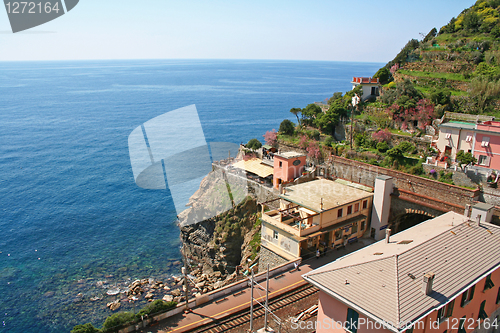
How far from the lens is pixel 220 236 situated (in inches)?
1326

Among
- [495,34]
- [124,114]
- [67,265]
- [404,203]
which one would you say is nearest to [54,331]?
[67,265]

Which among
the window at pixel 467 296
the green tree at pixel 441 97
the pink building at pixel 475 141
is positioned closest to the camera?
the window at pixel 467 296

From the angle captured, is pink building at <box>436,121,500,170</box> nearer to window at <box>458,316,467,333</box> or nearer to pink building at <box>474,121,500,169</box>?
pink building at <box>474,121,500,169</box>

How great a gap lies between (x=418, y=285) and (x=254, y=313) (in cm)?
851

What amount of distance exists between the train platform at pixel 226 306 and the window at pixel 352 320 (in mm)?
6393

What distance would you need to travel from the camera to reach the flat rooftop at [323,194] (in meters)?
24.7

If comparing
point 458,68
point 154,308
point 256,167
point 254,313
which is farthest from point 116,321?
point 458,68

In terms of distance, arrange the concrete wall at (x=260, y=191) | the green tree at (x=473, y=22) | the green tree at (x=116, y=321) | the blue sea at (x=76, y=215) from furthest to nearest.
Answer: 1. the green tree at (x=473, y=22)
2. the concrete wall at (x=260, y=191)
3. the blue sea at (x=76, y=215)
4. the green tree at (x=116, y=321)

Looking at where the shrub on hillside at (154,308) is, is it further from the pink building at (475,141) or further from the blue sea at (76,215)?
the pink building at (475,141)

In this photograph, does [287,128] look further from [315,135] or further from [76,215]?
[76,215]

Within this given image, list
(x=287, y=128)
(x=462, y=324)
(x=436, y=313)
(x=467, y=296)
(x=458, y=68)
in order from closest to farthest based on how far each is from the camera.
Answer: (x=436, y=313)
(x=467, y=296)
(x=462, y=324)
(x=287, y=128)
(x=458, y=68)

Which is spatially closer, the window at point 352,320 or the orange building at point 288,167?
the window at point 352,320

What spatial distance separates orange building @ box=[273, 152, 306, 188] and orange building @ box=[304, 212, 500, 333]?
14.6 m

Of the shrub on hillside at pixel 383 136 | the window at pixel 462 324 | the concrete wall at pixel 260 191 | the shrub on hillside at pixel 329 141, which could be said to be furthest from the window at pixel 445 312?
the shrub on hillside at pixel 329 141
